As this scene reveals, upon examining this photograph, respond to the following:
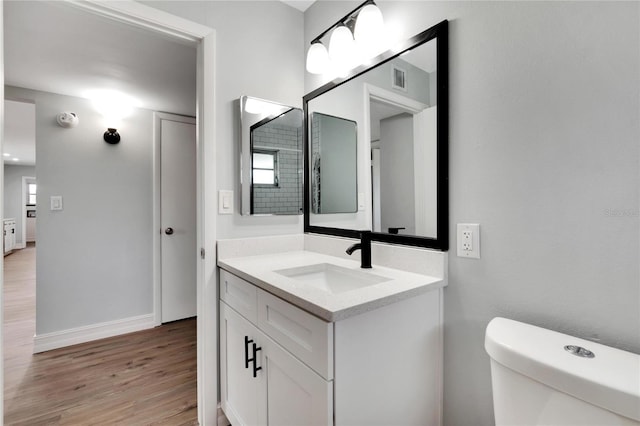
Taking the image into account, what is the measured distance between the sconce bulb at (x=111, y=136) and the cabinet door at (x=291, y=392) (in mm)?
2544

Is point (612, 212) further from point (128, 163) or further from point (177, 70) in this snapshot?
A: point (128, 163)

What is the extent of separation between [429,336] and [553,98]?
85cm

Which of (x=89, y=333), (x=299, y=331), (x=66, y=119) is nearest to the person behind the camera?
(x=299, y=331)

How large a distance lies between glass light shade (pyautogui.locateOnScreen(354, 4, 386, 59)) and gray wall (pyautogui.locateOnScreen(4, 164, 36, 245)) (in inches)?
409

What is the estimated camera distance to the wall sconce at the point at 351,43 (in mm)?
A: 1272

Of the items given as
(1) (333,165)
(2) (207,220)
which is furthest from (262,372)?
(1) (333,165)

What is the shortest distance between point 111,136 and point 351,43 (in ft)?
7.81

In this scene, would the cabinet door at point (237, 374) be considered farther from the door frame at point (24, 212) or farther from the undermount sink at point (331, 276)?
the door frame at point (24, 212)

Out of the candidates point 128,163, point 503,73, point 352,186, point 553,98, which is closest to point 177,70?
point 128,163

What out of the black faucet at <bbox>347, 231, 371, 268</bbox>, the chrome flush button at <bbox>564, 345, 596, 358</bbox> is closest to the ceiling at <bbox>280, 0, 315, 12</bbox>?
the black faucet at <bbox>347, 231, 371, 268</bbox>

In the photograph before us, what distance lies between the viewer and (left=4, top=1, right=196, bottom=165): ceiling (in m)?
1.52

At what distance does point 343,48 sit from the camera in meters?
1.42

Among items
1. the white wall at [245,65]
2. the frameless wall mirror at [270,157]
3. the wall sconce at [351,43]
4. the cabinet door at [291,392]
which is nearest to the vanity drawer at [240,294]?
the cabinet door at [291,392]

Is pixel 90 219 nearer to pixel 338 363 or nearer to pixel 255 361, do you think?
pixel 255 361
